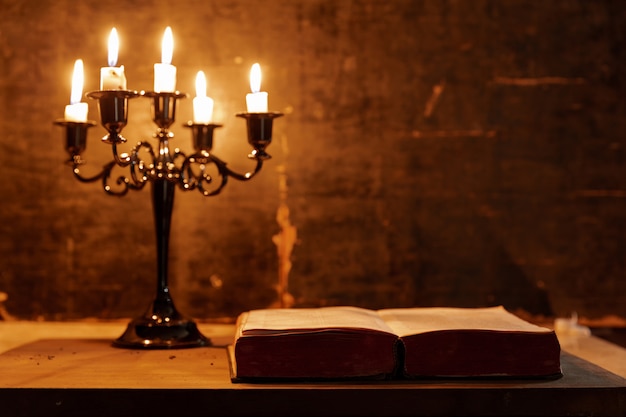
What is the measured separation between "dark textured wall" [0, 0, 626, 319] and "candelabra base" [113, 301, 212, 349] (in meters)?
0.44

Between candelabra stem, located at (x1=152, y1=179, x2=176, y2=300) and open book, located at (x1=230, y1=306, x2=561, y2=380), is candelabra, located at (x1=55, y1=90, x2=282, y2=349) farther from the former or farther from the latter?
open book, located at (x1=230, y1=306, x2=561, y2=380)

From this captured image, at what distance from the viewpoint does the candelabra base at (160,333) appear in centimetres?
171

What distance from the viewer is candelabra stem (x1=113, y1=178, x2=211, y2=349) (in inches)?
67.4

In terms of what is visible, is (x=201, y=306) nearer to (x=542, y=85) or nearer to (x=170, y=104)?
(x=170, y=104)

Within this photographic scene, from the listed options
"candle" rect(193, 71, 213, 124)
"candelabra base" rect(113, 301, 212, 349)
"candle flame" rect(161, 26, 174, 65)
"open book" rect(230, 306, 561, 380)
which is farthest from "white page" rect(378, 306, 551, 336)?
"candle flame" rect(161, 26, 174, 65)

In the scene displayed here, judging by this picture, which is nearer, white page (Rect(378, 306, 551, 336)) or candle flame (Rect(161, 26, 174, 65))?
white page (Rect(378, 306, 551, 336))

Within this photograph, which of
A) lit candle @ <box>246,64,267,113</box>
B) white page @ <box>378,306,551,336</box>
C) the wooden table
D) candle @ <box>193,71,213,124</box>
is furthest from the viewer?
candle @ <box>193,71,213,124</box>

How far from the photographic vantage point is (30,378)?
1.43 metres

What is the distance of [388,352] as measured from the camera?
1417 millimetres

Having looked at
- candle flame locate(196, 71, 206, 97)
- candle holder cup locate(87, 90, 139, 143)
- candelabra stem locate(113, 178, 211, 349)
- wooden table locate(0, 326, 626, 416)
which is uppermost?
candle flame locate(196, 71, 206, 97)

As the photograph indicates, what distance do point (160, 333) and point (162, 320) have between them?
3 centimetres
